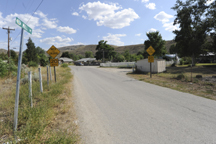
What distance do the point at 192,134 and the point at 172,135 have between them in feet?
1.63

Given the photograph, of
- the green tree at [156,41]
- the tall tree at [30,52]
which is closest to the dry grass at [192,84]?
the green tree at [156,41]

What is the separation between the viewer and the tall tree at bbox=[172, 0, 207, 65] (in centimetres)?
2736

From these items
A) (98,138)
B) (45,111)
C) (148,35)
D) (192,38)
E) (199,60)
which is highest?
(148,35)

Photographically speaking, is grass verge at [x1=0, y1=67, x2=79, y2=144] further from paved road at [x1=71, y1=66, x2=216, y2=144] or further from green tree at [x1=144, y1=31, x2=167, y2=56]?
green tree at [x1=144, y1=31, x2=167, y2=56]

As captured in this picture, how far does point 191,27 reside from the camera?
29016 mm

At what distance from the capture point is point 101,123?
13.4 ft

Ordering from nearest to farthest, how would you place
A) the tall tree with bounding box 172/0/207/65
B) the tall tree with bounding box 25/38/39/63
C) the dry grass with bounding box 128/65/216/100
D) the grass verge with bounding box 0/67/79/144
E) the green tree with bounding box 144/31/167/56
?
the grass verge with bounding box 0/67/79/144, the dry grass with bounding box 128/65/216/100, the tall tree with bounding box 172/0/207/65, the green tree with bounding box 144/31/167/56, the tall tree with bounding box 25/38/39/63

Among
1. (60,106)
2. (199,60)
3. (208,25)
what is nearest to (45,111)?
(60,106)

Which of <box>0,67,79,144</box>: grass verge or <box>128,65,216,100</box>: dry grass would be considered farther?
<box>128,65,216,100</box>: dry grass

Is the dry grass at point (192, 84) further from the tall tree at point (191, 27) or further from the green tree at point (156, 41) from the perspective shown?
the green tree at point (156, 41)

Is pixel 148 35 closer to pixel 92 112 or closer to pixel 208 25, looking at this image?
pixel 208 25

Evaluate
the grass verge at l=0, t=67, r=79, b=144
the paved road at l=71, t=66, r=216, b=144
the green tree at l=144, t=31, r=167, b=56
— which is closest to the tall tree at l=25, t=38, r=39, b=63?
the green tree at l=144, t=31, r=167, b=56

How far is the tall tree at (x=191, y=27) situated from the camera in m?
27.4

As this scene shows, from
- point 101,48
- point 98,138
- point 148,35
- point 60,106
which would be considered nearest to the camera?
point 98,138
